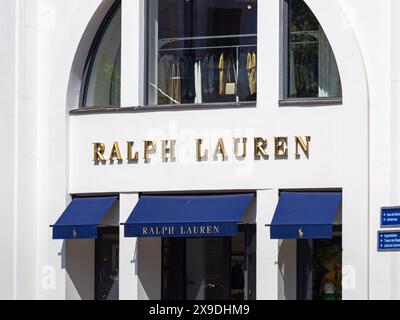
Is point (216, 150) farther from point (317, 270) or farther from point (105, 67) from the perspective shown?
point (105, 67)

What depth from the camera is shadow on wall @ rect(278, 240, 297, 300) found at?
23750 mm

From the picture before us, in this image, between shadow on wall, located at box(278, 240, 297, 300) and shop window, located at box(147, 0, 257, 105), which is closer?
shadow on wall, located at box(278, 240, 297, 300)

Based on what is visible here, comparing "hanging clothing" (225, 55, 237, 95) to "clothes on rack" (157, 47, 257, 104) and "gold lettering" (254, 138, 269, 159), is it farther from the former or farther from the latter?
"gold lettering" (254, 138, 269, 159)

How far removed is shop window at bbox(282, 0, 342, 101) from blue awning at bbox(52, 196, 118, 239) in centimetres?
374

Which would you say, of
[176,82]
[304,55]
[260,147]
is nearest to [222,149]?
[260,147]

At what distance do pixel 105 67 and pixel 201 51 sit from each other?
184 cm

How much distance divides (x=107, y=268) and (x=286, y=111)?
14.9 ft

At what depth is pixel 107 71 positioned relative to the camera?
2570 centimetres

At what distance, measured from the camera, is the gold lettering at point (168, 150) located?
2445cm

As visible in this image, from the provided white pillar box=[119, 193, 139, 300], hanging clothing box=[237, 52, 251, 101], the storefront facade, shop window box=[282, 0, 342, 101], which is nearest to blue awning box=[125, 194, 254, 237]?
the storefront facade

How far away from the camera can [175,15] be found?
25.3 m

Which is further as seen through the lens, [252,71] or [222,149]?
[252,71]
